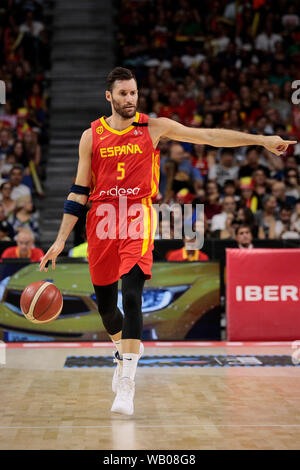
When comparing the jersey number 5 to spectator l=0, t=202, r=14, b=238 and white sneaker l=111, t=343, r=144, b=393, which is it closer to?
white sneaker l=111, t=343, r=144, b=393

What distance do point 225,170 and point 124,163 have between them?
779cm

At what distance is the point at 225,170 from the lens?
12.7m

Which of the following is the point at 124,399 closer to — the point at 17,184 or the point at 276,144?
the point at 276,144

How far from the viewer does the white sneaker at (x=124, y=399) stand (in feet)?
15.4

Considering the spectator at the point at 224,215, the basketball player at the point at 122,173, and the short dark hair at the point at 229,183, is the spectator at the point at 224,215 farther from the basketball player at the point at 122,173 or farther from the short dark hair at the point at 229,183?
the basketball player at the point at 122,173

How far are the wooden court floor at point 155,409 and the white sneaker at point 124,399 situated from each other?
0.23 feet

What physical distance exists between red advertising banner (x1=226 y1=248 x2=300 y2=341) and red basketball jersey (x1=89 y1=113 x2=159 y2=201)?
3872mm

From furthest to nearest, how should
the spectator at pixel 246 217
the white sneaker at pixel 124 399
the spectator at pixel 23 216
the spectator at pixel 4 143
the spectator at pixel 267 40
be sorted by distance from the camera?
the spectator at pixel 267 40 → the spectator at pixel 4 143 → the spectator at pixel 23 216 → the spectator at pixel 246 217 → the white sneaker at pixel 124 399

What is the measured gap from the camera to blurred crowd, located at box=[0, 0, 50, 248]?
1189 centimetres

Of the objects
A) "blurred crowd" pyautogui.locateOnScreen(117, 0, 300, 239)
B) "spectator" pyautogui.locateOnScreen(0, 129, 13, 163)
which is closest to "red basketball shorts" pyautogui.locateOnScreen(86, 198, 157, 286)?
"blurred crowd" pyautogui.locateOnScreen(117, 0, 300, 239)

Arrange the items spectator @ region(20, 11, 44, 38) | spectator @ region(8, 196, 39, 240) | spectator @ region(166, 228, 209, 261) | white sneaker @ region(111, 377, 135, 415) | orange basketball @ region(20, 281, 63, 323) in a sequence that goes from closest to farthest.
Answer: white sneaker @ region(111, 377, 135, 415) < orange basketball @ region(20, 281, 63, 323) < spectator @ region(166, 228, 209, 261) < spectator @ region(8, 196, 39, 240) < spectator @ region(20, 11, 44, 38)

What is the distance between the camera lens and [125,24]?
16.9m

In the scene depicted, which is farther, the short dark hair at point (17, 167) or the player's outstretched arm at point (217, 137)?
the short dark hair at point (17, 167)

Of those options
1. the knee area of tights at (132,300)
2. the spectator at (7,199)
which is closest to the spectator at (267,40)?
the spectator at (7,199)
